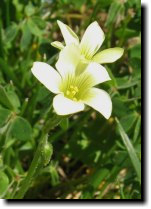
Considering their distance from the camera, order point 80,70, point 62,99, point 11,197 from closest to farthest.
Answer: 1. point 62,99
2. point 80,70
3. point 11,197

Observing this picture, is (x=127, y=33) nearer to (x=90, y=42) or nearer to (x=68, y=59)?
(x=90, y=42)

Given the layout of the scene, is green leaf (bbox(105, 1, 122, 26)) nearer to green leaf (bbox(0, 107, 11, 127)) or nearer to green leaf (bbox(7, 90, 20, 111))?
green leaf (bbox(7, 90, 20, 111))

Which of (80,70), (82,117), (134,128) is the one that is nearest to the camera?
(80,70)

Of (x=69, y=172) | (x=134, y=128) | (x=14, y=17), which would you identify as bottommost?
(x=69, y=172)

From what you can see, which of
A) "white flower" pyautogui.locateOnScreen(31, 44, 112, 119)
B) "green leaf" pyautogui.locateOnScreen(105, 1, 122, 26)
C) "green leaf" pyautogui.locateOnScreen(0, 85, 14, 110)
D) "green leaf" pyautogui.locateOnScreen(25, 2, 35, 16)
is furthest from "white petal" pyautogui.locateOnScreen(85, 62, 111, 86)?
"green leaf" pyautogui.locateOnScreen(25, 2, 35, 16)

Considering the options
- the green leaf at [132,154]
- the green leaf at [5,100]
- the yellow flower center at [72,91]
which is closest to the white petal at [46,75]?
the yellow flower center at [72,91]

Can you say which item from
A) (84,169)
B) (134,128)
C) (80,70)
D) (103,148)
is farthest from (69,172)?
(80,70)

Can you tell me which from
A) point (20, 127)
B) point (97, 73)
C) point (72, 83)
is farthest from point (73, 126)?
point (97, 73)

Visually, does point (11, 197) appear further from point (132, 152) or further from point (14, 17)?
point (14, 17)
